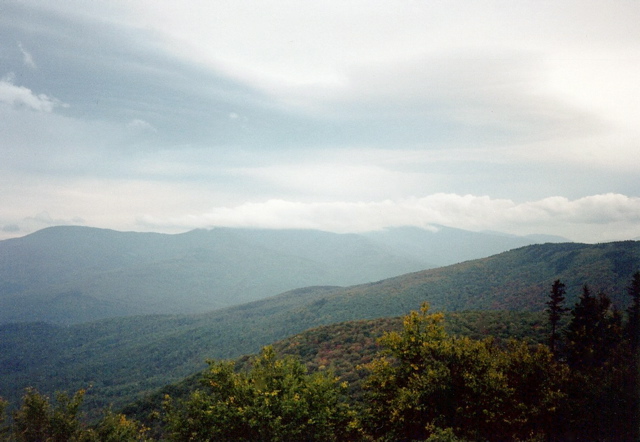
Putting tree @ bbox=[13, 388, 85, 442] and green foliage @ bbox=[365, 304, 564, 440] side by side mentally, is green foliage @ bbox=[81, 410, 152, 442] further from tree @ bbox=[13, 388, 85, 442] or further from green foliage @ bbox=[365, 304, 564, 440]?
green foliage @ bbox=[365, 304, 564, 440]

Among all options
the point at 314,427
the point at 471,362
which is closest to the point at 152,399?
the point at 314,427

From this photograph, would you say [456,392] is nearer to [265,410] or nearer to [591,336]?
[265,410]

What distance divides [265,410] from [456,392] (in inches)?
406

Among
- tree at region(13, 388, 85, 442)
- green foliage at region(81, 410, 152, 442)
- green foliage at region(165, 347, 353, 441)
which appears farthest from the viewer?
tree at region(13, 388, 85, 442)

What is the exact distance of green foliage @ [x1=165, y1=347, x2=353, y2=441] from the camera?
17.8 metres

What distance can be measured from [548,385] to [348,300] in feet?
561

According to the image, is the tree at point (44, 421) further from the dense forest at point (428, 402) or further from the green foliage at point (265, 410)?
the green foliage at point (265, 410)

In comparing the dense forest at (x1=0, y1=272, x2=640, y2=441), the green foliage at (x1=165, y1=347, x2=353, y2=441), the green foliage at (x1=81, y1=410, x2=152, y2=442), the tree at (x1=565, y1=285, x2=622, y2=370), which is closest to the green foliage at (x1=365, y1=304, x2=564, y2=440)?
the dense forest at (x1=0, y1=272, x2=640, y2=441)

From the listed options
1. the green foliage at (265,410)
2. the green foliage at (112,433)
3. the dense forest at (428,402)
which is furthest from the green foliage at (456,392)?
the green foliage at (112,433)

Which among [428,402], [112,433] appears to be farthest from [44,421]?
[428,402]

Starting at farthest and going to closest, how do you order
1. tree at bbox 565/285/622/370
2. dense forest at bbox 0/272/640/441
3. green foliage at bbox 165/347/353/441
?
tree at bbox 565/285/622/370 < green foliage at bbox 165/347/353/441 < dense forest at bbox 0/272/640/441

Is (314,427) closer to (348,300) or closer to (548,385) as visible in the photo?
(548,385)

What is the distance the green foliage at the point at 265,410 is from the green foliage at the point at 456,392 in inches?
103

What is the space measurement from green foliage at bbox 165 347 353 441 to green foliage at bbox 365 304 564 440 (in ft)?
8.60
